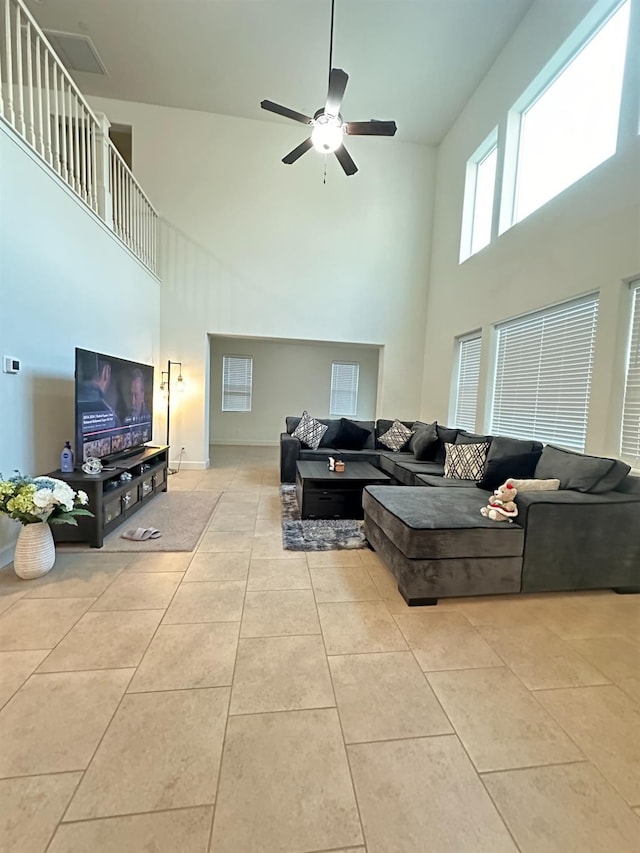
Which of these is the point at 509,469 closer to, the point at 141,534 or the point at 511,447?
the point at 511,447

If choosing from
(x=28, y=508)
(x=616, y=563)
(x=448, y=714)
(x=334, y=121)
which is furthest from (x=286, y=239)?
(x=448, y=714)

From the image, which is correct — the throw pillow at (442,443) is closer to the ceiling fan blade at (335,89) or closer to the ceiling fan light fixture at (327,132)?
the ceiling fan light fixture at (327,132)

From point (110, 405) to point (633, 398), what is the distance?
438 cm

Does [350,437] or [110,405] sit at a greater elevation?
[110,405]

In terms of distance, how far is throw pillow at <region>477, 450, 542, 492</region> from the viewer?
305cm

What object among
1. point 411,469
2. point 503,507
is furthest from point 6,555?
point 411,469

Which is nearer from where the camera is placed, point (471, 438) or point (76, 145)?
point (76, 145)

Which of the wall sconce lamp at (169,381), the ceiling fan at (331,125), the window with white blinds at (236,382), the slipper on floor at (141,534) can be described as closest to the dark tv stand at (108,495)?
the slipper on floor at (141,534)

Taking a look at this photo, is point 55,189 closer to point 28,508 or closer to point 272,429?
point 28,508

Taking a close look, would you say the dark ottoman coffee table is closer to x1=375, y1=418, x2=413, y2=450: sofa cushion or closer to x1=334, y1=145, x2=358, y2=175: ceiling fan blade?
x1=375, y1=418, x2=413, y2=450: sofa cushion

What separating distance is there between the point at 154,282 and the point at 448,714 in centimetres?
593

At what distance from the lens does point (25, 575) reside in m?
2.24

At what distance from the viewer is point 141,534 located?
2955mm

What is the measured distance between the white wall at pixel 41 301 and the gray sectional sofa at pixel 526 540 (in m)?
2.66
